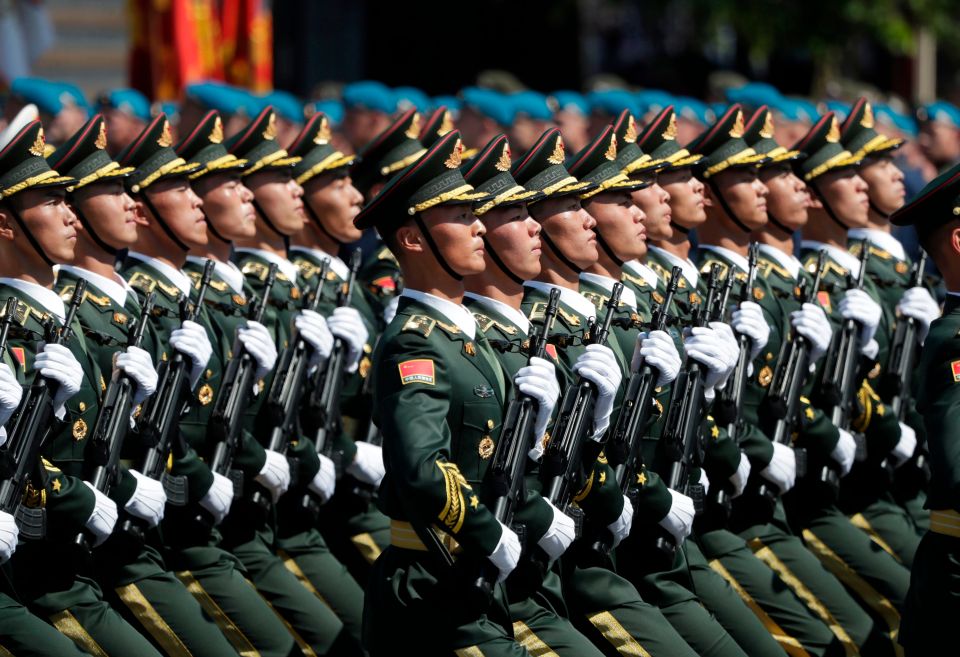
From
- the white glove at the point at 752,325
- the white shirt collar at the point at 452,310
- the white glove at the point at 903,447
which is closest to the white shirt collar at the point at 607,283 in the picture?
the white glove at the point at 752,325

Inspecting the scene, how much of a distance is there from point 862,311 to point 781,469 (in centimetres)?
83

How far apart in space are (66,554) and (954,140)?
923 centimetres

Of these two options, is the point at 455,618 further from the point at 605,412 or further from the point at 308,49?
the point at 308,49

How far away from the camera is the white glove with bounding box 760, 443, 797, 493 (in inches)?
303

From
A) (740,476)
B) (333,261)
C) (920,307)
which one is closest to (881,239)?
(920,307)

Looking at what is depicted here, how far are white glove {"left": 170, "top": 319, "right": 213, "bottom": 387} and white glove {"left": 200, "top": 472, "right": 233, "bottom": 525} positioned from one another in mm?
A: 372

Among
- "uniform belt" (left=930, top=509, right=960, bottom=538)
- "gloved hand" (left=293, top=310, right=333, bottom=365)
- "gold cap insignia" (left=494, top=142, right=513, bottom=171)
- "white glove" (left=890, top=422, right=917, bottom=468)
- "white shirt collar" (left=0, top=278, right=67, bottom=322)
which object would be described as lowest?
"white glove" (left=890, top=422, right=917, bottom=468)

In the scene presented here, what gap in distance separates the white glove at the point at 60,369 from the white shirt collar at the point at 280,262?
7.17 ft

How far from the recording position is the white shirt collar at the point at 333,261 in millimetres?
A: 8641

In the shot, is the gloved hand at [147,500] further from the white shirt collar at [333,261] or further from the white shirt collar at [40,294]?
the white shirt collar at [333,261]

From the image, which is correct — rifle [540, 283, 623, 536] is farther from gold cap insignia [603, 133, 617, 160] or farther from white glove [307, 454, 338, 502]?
white glove [307, 454, 338, 502]

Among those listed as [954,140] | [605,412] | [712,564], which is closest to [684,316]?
[712,564]

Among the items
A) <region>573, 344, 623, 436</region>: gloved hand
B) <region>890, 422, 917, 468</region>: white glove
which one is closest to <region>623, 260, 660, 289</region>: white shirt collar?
<region>890, 422, 917, 468</region>: white glove

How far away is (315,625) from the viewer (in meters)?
7.61
